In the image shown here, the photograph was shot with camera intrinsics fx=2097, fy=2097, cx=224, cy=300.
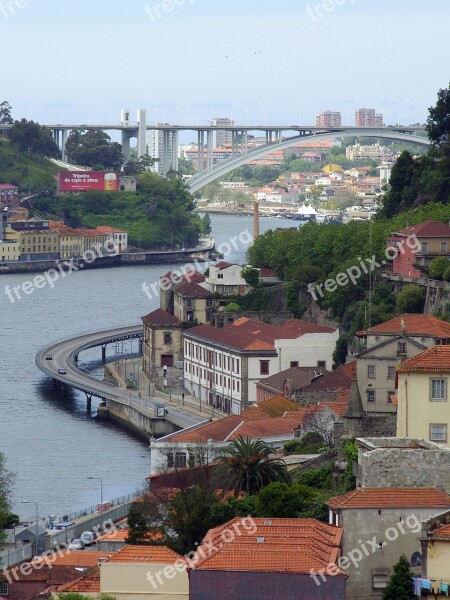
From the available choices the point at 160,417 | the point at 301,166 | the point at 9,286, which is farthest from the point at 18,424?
the point at 301,166

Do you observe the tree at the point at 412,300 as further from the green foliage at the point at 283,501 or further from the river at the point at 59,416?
the green foliage at the point at 283,501

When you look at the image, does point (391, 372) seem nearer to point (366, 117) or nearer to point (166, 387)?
point (166, 387)

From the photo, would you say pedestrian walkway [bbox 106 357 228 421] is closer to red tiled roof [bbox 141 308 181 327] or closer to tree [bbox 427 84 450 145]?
red tiled roof [bbox 141 308 181 327]

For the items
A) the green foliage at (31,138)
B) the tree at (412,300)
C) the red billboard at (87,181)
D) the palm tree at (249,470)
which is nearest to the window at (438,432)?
the palm tree at (249,470)

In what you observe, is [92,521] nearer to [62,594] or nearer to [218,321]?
[62,594]

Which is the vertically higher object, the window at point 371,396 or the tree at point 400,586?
the tree at point 400,586

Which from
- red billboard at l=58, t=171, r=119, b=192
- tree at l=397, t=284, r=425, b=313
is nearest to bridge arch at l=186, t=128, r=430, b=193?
red billboard at l=58, t=171, r=119, b=192
